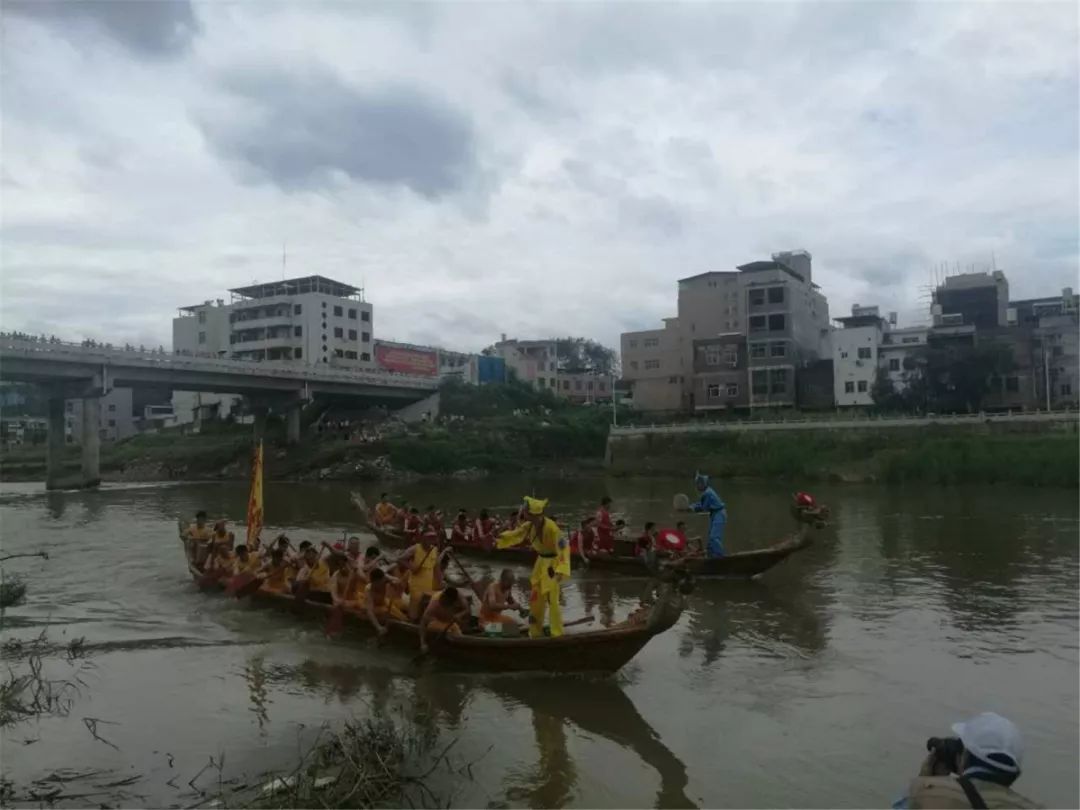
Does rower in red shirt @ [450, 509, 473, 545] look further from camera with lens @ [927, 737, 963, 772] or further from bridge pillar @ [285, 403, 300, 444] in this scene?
bridge pillar @ [285, 403, 300, 444]

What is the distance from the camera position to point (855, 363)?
184 feet

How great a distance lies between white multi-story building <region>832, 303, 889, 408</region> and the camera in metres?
55.7

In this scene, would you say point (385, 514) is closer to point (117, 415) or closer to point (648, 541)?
point (648, 541)

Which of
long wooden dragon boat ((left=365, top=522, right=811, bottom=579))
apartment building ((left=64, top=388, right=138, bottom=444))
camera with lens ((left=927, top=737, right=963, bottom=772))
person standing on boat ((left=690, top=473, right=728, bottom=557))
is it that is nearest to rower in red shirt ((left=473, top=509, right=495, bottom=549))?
long wooden dragon boat ((left=365, top=522, right=811, bottom=579))

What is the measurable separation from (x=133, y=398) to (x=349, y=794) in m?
86.7

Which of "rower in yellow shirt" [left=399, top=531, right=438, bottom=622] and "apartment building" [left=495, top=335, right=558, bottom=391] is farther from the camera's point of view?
"apartment building" [left=495, top=335, right=558, bottom=391]

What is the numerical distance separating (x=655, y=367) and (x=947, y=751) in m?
63.4

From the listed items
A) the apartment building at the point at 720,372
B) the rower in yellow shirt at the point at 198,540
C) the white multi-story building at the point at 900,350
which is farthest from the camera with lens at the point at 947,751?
the apartment building at the point at 720,372

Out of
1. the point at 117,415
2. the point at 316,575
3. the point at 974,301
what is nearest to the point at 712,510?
the point at 316,575

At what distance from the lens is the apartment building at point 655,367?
214 feet

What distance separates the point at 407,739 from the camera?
7184mm

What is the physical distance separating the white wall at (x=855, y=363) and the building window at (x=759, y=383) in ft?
15.5

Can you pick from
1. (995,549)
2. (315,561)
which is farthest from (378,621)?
(995,549)

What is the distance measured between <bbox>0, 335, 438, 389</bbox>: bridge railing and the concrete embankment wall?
19.3m
